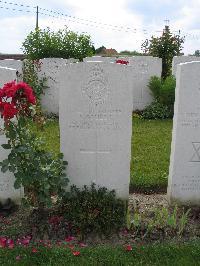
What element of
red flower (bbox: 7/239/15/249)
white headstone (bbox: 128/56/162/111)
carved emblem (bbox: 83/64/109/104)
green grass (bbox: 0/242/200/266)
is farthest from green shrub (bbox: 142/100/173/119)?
red flower (bbox: 7/239/15/249)

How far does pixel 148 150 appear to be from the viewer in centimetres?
729

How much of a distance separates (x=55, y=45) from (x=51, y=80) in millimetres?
3807

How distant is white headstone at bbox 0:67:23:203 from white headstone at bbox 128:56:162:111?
6978 mm

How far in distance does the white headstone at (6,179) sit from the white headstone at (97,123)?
2.08 feet

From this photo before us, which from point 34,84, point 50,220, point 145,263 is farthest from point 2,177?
point 34,84

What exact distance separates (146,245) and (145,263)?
314mm

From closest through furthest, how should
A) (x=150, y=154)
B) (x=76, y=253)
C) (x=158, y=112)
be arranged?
(x=76, y=253)
(x=150, y=154)
(x=158, y=112)

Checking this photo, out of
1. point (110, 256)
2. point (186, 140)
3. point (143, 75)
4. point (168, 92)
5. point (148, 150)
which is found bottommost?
point (110, 256)

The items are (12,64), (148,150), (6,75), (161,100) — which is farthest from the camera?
(161,100)

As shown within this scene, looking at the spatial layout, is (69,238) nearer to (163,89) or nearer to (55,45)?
(163,89)

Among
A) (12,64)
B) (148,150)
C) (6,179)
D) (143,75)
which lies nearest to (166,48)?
(143,75)

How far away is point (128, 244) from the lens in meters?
4.05

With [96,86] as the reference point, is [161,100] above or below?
below

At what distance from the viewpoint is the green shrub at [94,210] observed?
421 centimetres
